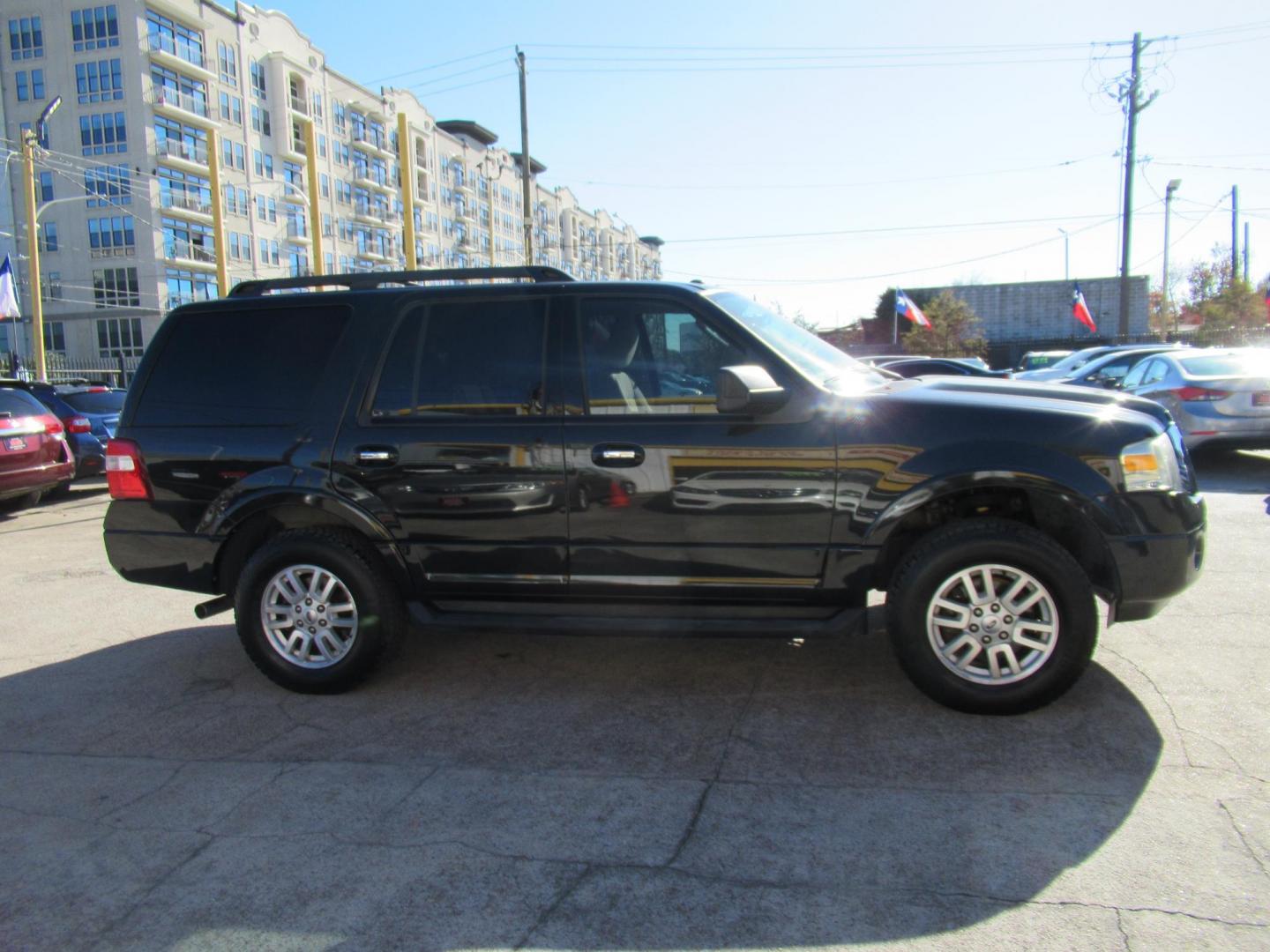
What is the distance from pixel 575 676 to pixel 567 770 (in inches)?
42.9

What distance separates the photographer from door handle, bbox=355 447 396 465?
13.9 ft

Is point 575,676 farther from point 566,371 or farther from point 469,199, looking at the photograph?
point 469,199

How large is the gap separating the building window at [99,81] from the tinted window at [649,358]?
57085 mm

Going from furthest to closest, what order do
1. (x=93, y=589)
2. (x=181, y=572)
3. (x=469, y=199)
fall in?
(x=469, y=199)
(x=93, y=589)
(x=181, y=572)

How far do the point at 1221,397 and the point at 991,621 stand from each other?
27.1ft

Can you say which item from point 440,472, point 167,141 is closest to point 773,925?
point 440,472

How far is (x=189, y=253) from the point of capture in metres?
53.8

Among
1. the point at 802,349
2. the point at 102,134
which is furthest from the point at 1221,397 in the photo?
the point at 102,134

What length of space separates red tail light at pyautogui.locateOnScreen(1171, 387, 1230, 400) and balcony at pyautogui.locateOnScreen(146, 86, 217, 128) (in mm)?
52593

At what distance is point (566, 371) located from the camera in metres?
4.16

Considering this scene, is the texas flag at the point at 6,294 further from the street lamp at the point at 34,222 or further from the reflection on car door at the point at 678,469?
the reflection on car door at the point at 678,469

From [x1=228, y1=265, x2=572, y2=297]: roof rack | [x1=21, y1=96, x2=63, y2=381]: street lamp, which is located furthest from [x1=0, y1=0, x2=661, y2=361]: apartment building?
[x1=228, y1=265, x2=572, y2=297]: roof rack

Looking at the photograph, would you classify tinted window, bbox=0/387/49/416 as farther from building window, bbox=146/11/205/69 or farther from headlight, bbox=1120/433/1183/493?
building window, bbox=146/11/205/69

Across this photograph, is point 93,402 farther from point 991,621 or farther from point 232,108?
point 232,108
